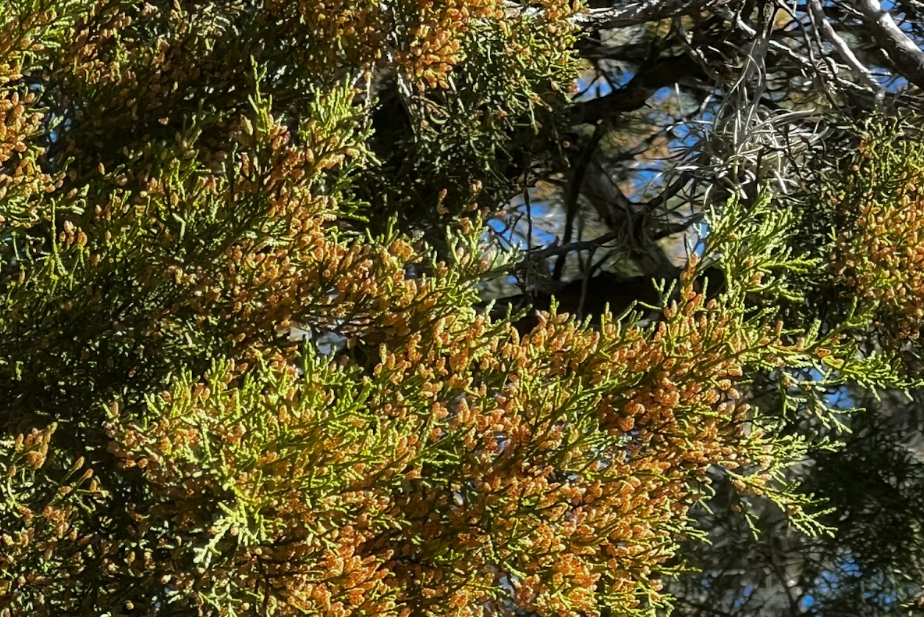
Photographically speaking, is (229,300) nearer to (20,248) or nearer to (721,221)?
(20,248)

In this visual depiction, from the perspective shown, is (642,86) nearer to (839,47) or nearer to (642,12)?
(642,12)

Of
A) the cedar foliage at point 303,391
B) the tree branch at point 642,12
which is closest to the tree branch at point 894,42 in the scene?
the tree branch at point 642,12

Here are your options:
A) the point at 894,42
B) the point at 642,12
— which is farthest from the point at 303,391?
the point at 894,42

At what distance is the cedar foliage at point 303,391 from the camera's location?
105 cm

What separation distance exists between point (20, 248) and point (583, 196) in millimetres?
1413

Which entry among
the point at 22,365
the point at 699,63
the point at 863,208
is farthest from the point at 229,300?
the point at 699,63

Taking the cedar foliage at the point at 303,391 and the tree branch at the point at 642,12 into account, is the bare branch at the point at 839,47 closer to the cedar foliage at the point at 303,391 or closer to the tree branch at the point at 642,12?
the tree branch at the point at 642,12

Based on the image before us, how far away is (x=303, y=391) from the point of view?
1.04 meters

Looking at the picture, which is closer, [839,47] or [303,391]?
[303,391]

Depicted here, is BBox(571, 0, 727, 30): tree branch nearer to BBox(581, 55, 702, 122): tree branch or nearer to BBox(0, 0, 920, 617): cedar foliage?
BBox(581, 55, 702, 122): tree branch

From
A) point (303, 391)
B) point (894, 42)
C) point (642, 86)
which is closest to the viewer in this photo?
point (303, 391)

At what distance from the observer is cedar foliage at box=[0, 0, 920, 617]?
1.05 meters

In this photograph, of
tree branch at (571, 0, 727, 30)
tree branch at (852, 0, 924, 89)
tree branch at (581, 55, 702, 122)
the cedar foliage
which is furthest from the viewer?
tree branch at (581, 55, 702, 122)

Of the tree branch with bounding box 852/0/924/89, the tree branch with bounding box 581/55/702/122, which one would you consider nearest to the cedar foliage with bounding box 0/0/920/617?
the tree branch with bounding box 852/0/924/89
